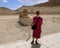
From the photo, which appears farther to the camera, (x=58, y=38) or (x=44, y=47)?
(x=58, y=38)

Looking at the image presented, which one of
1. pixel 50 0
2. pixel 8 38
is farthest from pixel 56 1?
pixel 8 38

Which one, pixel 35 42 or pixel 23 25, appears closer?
pixel 35 42

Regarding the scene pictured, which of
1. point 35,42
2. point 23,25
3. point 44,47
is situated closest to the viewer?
point 44,47

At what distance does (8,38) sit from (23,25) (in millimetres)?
5214

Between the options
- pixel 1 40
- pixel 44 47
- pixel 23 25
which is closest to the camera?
pixel 44 47

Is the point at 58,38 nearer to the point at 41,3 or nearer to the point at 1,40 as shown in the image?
the point at 1,40

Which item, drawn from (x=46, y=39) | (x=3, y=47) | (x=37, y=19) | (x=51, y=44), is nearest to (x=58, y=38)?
(x=46, y=39)

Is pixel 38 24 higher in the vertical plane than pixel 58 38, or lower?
higher

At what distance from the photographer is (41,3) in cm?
7000

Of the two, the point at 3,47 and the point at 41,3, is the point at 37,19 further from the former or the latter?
the point at 41,3

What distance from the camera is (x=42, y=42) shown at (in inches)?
→ 384

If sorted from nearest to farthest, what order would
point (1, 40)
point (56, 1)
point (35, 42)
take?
point (35, 42), point (1, 40), point (56, 1)

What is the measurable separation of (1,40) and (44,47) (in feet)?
13.4

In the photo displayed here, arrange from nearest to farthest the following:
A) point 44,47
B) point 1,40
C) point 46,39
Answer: point 44,47, point 46,39, point 1,40
